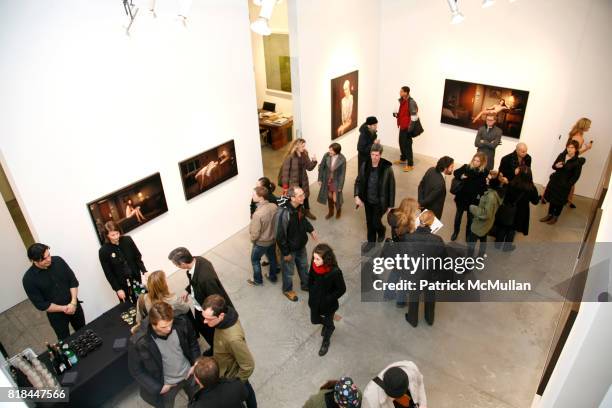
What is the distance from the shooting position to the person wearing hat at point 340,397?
323cm

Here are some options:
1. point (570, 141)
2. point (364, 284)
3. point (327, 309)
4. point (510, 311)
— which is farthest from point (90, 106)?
point (570, 141)

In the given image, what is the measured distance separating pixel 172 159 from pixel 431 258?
384 cm

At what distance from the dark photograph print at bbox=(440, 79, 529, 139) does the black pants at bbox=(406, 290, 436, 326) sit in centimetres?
489

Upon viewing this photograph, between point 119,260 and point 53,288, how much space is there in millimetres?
728

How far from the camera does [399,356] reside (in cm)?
539

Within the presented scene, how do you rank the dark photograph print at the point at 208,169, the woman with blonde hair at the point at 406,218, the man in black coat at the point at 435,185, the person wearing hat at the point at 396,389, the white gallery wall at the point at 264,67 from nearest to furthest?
the person wearing hat at the point at 396,389 < the woman with blonde hair at the point at 406,218 < the man in black coat at the point at 435,185 < the dark photograph print at the point at 208,169 < the white gallery wall at the point at 264,67

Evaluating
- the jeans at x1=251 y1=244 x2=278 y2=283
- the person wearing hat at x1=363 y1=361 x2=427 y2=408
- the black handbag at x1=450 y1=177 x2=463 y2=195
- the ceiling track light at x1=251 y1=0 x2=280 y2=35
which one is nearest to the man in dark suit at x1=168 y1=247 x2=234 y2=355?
the jeans at x1=251 y1=244 x2=278 y2=283

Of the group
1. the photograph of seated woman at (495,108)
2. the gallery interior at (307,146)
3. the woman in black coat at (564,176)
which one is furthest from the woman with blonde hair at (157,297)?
the photograph of seated woman at (495,108)

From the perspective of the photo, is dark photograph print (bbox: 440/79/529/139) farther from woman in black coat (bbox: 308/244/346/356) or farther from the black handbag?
woman in black coat (bbox: 308/244/346/356)

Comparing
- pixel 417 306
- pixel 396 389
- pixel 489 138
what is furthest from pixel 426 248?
pixel 489 138

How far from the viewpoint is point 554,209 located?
7684 millimetres

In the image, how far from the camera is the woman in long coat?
7570mm

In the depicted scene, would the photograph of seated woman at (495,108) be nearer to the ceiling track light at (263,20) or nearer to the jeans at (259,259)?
the jeans at (259,259)

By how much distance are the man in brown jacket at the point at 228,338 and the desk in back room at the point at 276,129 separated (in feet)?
24.7
